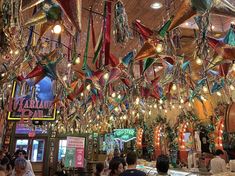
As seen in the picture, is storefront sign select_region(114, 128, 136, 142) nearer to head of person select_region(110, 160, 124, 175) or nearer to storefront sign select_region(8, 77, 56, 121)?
storefront sign select_region(8, 77, 56, 121)

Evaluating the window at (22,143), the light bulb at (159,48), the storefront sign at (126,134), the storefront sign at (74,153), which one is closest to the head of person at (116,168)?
the light bulb at (159,48)

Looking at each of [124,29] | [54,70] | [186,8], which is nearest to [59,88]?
[54,70]

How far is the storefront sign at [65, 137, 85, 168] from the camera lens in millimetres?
6895

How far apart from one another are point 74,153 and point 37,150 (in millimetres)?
8561

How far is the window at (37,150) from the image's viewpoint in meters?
14.0

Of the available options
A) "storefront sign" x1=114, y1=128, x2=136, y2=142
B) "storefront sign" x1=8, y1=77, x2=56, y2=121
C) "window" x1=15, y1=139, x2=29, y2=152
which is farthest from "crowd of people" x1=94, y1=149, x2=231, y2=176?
"window" x1=15, y1=139, x2=29, y2=152

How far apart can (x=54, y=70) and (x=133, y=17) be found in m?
1.91

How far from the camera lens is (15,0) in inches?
68.2

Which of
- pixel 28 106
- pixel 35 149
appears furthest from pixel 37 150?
pixel 28 106

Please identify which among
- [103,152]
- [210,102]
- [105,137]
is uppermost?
[210,102]

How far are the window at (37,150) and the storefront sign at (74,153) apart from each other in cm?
810

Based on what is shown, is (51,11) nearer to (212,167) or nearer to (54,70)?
(54,70)

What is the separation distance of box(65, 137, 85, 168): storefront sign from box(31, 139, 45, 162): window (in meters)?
8.10

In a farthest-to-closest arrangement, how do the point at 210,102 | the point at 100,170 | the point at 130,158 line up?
1. the point at 210,102
2. the point at 100,170
3. the point at 130,158
